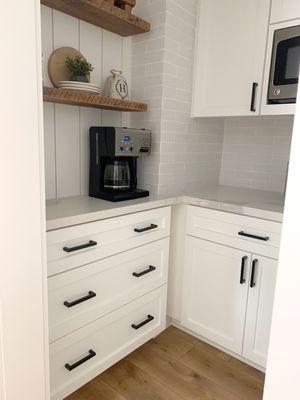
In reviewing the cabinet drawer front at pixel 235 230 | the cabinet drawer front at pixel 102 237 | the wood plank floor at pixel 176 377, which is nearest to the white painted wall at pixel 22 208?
the cabinet drawer front at pixel 102 237

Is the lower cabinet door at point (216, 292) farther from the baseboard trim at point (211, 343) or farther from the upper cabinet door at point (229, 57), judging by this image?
the upper cabinet door at point (229, 57)

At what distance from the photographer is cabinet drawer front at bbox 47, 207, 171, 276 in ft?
4.07

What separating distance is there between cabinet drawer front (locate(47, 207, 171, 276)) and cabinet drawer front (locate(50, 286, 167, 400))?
1.12 ft

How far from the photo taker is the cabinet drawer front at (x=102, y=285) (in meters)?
1.29

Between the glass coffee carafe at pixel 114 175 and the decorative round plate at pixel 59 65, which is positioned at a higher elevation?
the decorative round plate at pixel 59 65

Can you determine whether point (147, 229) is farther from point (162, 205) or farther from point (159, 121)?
point (159, 121)

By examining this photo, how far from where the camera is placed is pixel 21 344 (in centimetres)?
99

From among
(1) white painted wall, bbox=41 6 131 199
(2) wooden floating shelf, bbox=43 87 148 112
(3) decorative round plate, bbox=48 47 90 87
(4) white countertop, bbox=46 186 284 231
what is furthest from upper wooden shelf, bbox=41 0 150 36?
(4) white countertop, bbox=46 186 284 231

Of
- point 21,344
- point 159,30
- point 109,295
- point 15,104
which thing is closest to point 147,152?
point 159,30

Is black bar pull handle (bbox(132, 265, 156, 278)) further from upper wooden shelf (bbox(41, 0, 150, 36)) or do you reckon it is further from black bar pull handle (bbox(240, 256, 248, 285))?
upper wooden shelf (bbox(41, 0, 150, 36))

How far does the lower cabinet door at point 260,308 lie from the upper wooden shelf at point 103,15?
1.44 m

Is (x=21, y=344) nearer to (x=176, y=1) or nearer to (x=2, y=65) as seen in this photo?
(x=2, y=65)

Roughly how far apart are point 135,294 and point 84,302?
0.36 m

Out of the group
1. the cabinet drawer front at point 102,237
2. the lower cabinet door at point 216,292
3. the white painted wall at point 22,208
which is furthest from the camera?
the lower cabinet door at point 216,292
